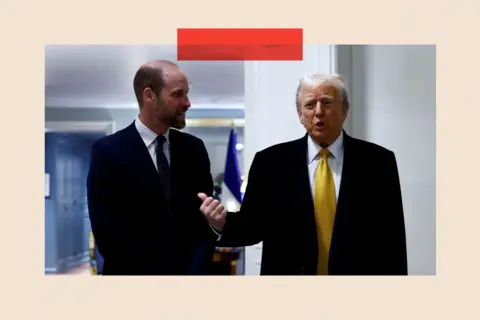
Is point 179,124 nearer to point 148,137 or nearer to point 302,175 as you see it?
point 148,137

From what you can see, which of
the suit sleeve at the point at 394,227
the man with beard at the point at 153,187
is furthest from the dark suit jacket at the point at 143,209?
the suit sleeve at the point at 394,227

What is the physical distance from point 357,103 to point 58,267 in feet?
2.63

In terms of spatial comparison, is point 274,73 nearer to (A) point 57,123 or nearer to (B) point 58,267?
(A) point 57,123

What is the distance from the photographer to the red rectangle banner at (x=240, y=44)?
148 centimetres

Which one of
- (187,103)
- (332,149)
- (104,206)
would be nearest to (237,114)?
(187,103)

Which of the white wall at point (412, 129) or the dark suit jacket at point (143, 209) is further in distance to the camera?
the white wall at point (412, 129)

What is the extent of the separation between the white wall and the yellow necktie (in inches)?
6.0

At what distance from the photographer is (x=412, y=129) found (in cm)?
154

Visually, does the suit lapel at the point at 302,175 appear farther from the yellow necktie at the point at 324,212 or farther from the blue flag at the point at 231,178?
the blue flag at the point at 231,178

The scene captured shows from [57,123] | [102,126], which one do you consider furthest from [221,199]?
[57,123]

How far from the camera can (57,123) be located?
1.51 metres

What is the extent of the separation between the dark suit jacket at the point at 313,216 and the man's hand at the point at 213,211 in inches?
0.8

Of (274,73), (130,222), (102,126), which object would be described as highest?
(274,73)

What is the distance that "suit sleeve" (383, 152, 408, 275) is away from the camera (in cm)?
147
